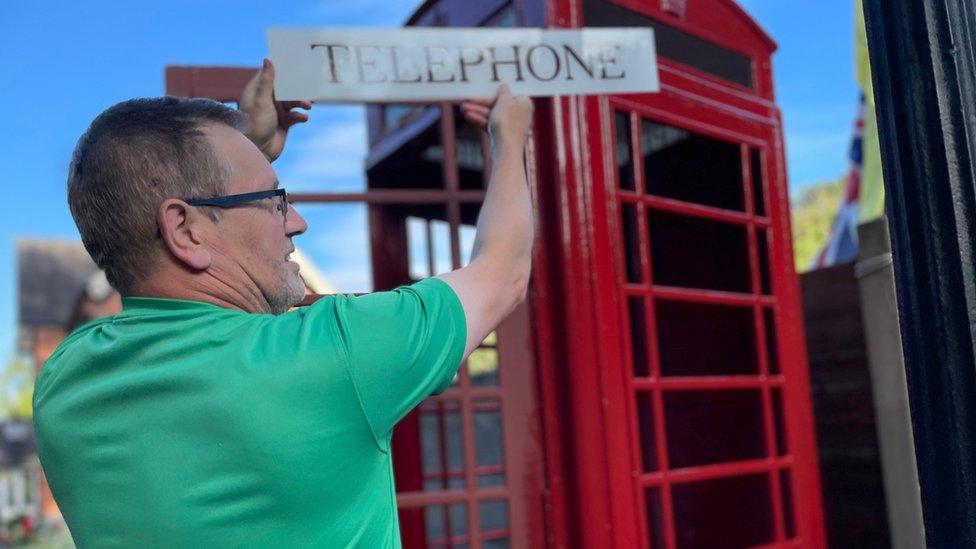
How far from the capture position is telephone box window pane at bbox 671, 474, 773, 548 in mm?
3881

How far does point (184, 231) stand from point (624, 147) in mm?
3153

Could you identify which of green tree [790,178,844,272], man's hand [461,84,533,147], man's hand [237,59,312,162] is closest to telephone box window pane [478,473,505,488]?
man's hand [237,59,312,162]

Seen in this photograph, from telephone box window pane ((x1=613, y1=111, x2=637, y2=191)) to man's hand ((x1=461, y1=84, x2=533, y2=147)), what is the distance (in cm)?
135

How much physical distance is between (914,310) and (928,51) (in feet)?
1.18

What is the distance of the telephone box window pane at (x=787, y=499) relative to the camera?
10.3ft

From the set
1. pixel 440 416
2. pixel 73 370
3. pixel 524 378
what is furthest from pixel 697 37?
pixel 73 370

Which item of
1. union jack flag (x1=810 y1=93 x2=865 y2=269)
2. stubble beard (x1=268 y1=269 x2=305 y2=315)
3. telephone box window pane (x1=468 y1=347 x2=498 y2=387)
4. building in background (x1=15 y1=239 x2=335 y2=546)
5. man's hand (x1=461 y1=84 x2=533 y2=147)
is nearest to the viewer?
stubble beard (x1=268 y1=269 x2=305 y2=315)

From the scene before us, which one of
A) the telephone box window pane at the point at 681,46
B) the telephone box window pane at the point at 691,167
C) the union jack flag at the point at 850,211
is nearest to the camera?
the telephone box window pane at the point at 681,46

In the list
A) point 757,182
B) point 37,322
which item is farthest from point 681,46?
point 37,322

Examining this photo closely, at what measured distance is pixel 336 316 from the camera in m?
1.07

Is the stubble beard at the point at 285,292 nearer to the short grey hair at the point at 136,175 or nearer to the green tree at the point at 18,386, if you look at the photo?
the short grey hair at the point at 136,175

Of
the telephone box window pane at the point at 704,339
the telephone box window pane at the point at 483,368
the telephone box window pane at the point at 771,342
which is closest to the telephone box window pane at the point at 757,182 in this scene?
the telephone box window pane at the point at 771,342

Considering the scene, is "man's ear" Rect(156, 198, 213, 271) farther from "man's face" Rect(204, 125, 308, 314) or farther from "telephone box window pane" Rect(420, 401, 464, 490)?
"telephone box window pane" Rect(420, 401, 464, 490)

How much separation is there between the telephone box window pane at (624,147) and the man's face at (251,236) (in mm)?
1749
